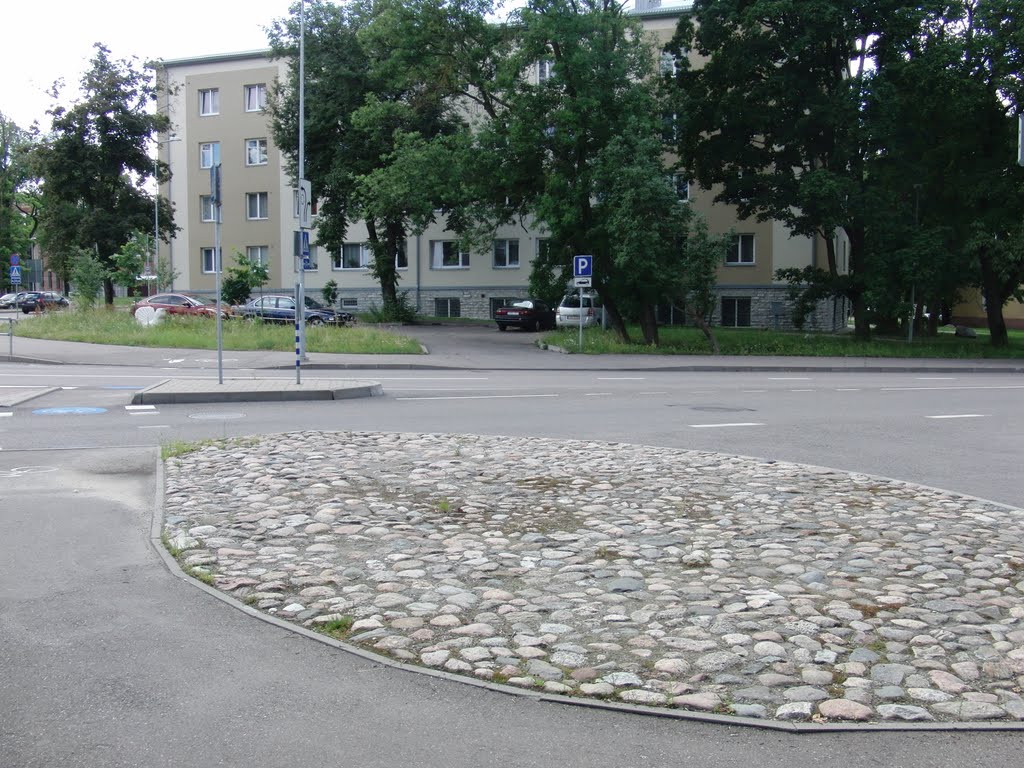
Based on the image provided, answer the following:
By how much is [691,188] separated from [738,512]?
155 feet

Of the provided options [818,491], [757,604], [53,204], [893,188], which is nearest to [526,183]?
[893,188]

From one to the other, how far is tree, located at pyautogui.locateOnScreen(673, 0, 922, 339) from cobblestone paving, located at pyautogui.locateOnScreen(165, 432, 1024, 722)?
27.1 meters

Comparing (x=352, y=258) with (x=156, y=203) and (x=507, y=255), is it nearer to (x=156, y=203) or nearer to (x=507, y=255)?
(x=507, y=255)

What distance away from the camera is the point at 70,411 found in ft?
48.4

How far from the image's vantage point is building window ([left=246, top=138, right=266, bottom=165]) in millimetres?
61750

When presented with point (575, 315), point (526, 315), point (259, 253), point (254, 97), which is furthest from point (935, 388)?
point (254, 97)

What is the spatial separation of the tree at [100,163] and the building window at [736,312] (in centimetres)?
3231

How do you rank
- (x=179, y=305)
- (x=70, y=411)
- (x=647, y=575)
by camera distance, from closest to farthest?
(x=647, y=575) < (x=70, y=411) < (x=179, y=305)

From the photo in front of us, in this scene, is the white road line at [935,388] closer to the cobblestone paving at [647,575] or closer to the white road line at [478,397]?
the white road line at [478,397]

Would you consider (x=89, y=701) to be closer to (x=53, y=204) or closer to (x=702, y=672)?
(x=702, y=672)

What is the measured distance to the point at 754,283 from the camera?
51312 mm

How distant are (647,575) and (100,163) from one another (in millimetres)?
58046

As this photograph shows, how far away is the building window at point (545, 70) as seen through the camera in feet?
105

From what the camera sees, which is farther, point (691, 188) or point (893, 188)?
point (691, 188)
